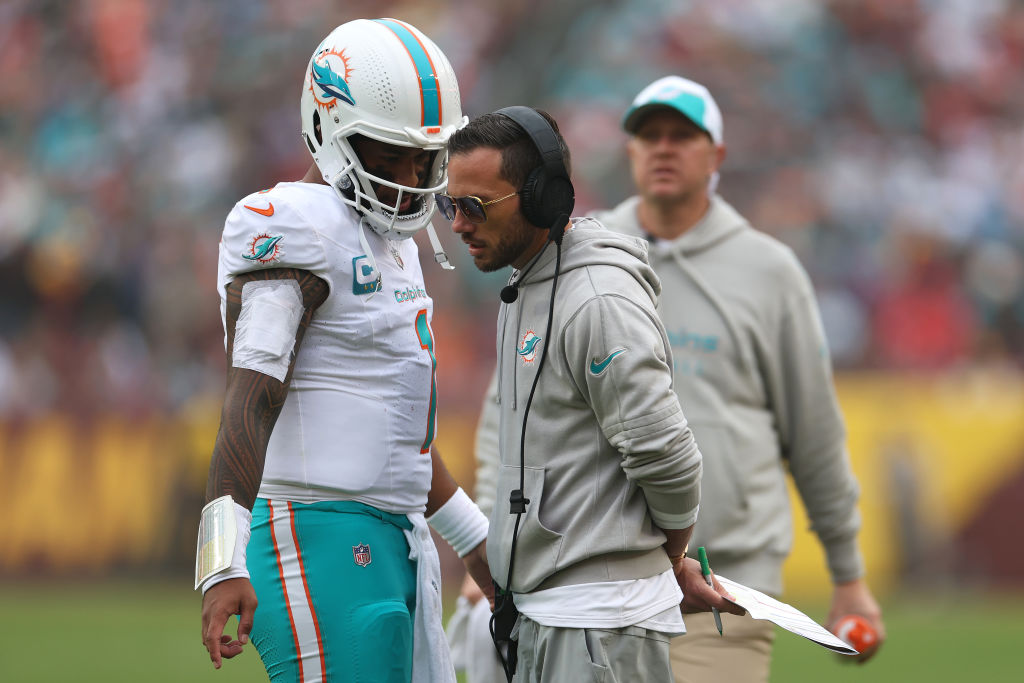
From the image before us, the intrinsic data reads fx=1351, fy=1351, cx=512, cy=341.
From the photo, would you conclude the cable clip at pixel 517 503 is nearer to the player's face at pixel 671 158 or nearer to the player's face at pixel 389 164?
the player's face at pixel 389 164

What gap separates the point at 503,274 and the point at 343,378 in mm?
8341

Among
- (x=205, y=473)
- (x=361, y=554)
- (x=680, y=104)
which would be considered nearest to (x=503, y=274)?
(x=205, y=473)

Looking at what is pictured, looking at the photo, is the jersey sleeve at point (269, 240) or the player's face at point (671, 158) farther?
the player's face at point (671, 158)

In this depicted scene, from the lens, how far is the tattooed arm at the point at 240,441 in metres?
2.58

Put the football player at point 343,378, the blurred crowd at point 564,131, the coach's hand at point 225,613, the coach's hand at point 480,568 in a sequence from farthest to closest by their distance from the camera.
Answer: the blurred crowd at point 564,131
the coach's hand at point 480,568
the football player at point 343,378
the coach's hand at point 225,613

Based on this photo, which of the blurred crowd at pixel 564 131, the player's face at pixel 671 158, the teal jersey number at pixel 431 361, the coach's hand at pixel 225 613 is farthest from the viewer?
the blurred crowd at pixel 564 131

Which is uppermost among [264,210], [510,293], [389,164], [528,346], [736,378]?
[389,164]

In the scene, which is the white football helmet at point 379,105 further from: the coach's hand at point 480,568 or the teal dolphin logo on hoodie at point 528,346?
the coach's hand at point 480,568

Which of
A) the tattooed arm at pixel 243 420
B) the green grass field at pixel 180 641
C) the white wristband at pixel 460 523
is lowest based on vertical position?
the green grass field at pixel 180 641

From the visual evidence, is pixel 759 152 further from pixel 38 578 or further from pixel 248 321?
pixel 248 321

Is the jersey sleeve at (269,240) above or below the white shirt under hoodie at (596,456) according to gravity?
above

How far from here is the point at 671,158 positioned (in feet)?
14.3

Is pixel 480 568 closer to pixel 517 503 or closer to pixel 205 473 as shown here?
pixel 517 503

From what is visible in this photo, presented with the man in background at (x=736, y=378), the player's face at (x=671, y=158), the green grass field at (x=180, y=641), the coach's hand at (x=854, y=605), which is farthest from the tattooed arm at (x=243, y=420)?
the green grass field at (x=180, y=641)
